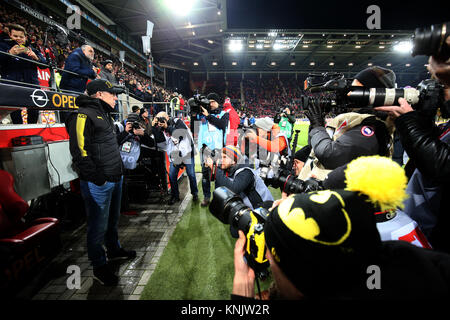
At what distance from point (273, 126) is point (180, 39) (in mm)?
19767

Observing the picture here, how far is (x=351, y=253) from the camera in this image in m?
0.64

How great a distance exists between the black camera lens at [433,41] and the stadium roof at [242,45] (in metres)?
8.21

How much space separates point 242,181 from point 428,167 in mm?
1690

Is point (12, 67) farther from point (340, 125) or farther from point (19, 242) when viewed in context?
point (340, 125)

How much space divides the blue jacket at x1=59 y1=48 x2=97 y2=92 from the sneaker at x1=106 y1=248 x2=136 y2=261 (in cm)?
350

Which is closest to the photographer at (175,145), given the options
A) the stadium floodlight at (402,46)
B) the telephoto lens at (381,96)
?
the telephoto lens at (381,96)

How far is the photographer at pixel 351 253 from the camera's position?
2.05 feet

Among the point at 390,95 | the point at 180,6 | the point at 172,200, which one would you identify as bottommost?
the point at 172,200

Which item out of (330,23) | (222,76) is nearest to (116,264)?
(330,23)

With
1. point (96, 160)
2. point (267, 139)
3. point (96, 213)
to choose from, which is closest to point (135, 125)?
point (96, 160)

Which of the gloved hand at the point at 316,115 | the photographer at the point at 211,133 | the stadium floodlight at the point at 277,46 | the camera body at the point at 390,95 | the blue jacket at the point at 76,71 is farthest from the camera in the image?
the stadium floodlight at the point at 277,46

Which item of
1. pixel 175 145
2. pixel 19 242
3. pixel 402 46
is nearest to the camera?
pixel 19 242

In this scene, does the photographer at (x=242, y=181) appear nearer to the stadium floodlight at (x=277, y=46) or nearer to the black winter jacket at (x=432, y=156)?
the black winter jacket at (x=432, y=156)

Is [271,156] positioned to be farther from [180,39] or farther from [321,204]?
[180,39]
